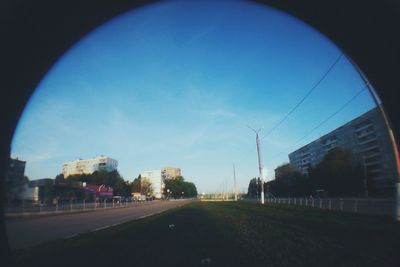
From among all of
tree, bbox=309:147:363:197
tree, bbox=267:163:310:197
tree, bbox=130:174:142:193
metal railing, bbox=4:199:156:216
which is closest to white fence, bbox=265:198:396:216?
tree, bbox=309:147:363:197

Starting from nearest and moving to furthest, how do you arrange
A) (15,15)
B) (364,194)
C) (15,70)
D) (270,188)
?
(15,15) < (15,70) < (364,194) < (270,188)

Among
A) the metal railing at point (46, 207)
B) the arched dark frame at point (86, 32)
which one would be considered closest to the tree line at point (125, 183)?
the metal railing at point (46, 207)

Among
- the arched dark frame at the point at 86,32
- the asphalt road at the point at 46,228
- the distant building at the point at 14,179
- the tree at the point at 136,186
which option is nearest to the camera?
the arched dark frame at the point at 86,32

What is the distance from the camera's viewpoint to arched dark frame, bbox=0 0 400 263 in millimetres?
3266

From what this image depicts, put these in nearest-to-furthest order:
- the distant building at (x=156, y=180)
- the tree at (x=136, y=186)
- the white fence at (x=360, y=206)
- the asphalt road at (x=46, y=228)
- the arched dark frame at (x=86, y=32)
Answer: the arched dark frame at (x=86, y=32) → the asphalt road at (x=46, y=228) → the white fence at (x=360, y=206) → the tree at (x=136, y=186) → the distant building at (x=156, y=180)

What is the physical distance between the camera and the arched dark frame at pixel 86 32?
3266 mm

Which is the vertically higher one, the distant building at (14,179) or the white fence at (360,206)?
the distant building at (14,179)

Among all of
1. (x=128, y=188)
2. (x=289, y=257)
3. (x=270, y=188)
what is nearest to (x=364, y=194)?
(x=270, y=188)

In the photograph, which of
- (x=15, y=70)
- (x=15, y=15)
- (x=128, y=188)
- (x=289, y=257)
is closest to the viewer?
(x=15, y=15)

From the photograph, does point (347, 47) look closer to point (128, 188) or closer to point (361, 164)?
point (361, 164)

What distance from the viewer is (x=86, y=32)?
12.5 feet

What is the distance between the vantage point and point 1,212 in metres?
3.42

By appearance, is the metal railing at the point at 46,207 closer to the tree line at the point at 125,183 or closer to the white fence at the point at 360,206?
the tree line at the point at 125,183

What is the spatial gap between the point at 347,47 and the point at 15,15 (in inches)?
119
